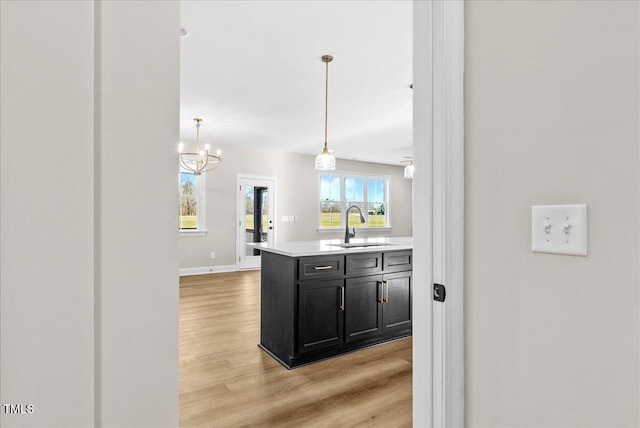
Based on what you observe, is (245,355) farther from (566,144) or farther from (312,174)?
(312,174)

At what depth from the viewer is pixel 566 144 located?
0.91 meters

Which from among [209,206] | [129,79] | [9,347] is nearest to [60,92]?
[129,79]

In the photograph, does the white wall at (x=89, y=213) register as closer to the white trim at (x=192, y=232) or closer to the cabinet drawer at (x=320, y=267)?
the cabinet drawer at (x=320, y=267)

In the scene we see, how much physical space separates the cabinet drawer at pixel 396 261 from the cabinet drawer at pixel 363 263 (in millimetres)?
71

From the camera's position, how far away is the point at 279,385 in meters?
2.37

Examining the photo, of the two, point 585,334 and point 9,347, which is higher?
point 9,347

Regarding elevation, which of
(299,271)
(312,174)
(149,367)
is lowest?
(299,271)

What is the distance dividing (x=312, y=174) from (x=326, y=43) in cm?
527

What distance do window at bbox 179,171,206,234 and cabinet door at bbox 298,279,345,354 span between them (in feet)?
14.8

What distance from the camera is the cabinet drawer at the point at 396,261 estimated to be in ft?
10.5

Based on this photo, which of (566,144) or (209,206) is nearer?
(566,144)

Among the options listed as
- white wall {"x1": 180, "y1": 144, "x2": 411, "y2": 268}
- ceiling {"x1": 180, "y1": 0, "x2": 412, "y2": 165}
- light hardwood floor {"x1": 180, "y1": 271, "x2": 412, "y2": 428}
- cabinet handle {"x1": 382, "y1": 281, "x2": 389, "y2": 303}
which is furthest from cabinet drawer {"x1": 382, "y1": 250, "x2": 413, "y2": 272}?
white wall {"x1": 180, "y1": 144, "x2": 411, "y2": 268}

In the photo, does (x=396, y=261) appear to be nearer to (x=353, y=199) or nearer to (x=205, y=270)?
(x=205, y=270)

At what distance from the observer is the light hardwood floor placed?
1.99 m
